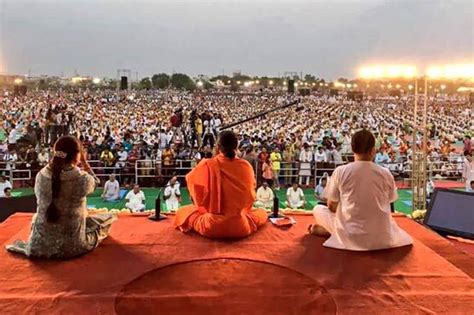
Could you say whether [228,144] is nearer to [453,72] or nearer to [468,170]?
[453,72]

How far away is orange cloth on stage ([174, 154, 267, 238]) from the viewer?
11.1 feet

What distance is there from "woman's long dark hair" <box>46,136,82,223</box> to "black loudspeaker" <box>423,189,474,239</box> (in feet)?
8.91

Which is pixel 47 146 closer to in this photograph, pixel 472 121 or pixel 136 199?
pixel 136 199

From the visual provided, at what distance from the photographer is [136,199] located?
23.7ft

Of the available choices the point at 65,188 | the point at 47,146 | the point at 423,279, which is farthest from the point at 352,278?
the point at 47,146

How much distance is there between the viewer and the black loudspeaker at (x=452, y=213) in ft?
12.3

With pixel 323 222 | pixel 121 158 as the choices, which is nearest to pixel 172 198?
pixel 121 158

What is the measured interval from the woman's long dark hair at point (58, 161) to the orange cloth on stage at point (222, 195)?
0.83 m

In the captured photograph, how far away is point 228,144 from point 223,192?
328 mm

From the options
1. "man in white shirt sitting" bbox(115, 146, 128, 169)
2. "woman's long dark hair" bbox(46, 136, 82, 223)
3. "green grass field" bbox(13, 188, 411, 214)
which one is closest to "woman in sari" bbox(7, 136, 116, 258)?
"woman's long dark hair" bbox(46, 136, 82, 223)

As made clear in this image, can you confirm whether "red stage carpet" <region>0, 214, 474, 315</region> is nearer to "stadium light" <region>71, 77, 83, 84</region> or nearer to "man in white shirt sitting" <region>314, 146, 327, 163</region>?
"man in white shirt sitting" <region>314, 146, 327, 163</region>

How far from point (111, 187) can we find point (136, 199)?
4.39ft

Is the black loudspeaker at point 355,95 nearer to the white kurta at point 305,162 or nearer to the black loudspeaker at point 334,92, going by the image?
the black loudspeaker at point 334,92

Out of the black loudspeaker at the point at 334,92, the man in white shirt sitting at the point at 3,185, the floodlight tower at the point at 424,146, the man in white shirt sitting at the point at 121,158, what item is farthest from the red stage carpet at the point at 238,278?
the black loudspeaker at the point at 334,92
